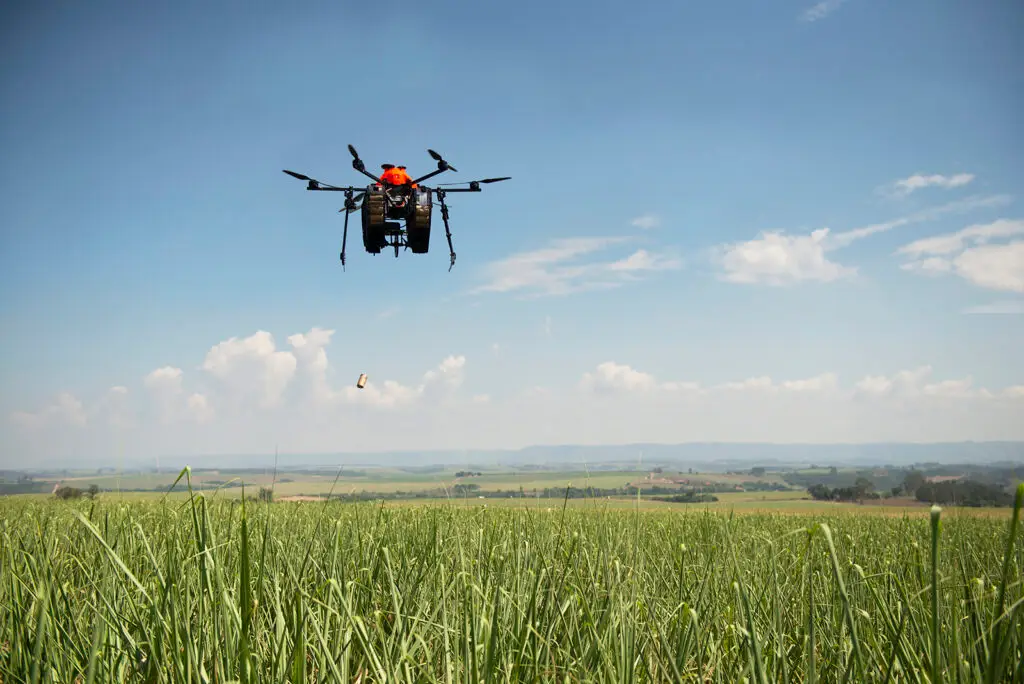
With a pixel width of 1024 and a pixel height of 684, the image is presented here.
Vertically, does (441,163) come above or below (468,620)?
above

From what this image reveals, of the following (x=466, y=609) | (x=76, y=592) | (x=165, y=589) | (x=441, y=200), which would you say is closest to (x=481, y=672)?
(x=466, y=609)

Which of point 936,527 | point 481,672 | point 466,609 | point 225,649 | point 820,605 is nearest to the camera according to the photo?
point 936,527

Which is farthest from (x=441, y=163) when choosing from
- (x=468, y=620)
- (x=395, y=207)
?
(x=468, y=620)

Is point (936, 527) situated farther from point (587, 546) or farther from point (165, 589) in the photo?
point (587, 546)

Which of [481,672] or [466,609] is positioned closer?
[466,609]

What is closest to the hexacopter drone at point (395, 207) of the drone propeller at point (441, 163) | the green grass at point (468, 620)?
the drone propeller at point (441, 163)

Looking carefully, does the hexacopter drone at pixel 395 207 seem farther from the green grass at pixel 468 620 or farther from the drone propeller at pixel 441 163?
the green grass at pixel 468 620

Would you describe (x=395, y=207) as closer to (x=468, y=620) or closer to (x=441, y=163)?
(x=441, y=163)

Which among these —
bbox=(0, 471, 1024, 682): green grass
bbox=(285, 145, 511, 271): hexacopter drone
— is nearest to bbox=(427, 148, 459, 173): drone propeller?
bbox=(285, 145, 511, 271): hexacopter drone

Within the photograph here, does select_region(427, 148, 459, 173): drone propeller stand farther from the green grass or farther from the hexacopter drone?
the green grass
